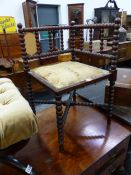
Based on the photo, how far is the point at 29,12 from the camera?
90.5 inches

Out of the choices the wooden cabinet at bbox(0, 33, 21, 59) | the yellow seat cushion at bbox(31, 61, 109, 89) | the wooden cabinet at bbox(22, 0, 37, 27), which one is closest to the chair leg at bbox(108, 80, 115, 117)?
the yellow seat cushion at bbox(31, 61, 109, 89)

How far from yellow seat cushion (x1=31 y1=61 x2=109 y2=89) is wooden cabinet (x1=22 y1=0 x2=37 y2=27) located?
1.71 m

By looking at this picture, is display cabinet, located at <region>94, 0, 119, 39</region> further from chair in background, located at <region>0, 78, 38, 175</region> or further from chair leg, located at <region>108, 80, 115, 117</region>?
chair in background, located at <region>0, 78, 38, 175</region>

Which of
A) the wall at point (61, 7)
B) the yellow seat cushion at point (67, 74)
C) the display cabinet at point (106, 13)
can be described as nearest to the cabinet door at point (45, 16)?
the wall at point (61, 7)

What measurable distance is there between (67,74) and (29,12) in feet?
6.19

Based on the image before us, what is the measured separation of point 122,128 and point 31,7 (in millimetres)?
2142

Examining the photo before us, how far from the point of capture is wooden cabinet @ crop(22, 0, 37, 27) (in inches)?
89.1

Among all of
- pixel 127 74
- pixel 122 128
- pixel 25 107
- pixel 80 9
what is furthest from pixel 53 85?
pixel 80 9

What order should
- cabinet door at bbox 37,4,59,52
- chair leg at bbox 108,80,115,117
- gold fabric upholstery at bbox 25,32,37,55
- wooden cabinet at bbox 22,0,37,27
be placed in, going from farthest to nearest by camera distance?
cabinet door at bbox 37,4,59,52, wooden cabinet at bbox 22,0,37,27, gold fabric upholstery at bbox 25,32,37,55, chair leg at bbox 108,80,115,117

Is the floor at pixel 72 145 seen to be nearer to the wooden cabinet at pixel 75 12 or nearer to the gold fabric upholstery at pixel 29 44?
the gold fabric upholstery at pixel 29 44

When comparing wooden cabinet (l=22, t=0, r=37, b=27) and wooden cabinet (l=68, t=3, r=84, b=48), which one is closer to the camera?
wooden cabinet (l=22, t=0, r=37, b=27)

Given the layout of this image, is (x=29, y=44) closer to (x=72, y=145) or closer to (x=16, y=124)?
(x=72, y=145)

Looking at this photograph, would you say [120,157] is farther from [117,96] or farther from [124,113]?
[117,96]

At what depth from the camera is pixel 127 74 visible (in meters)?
1.26
